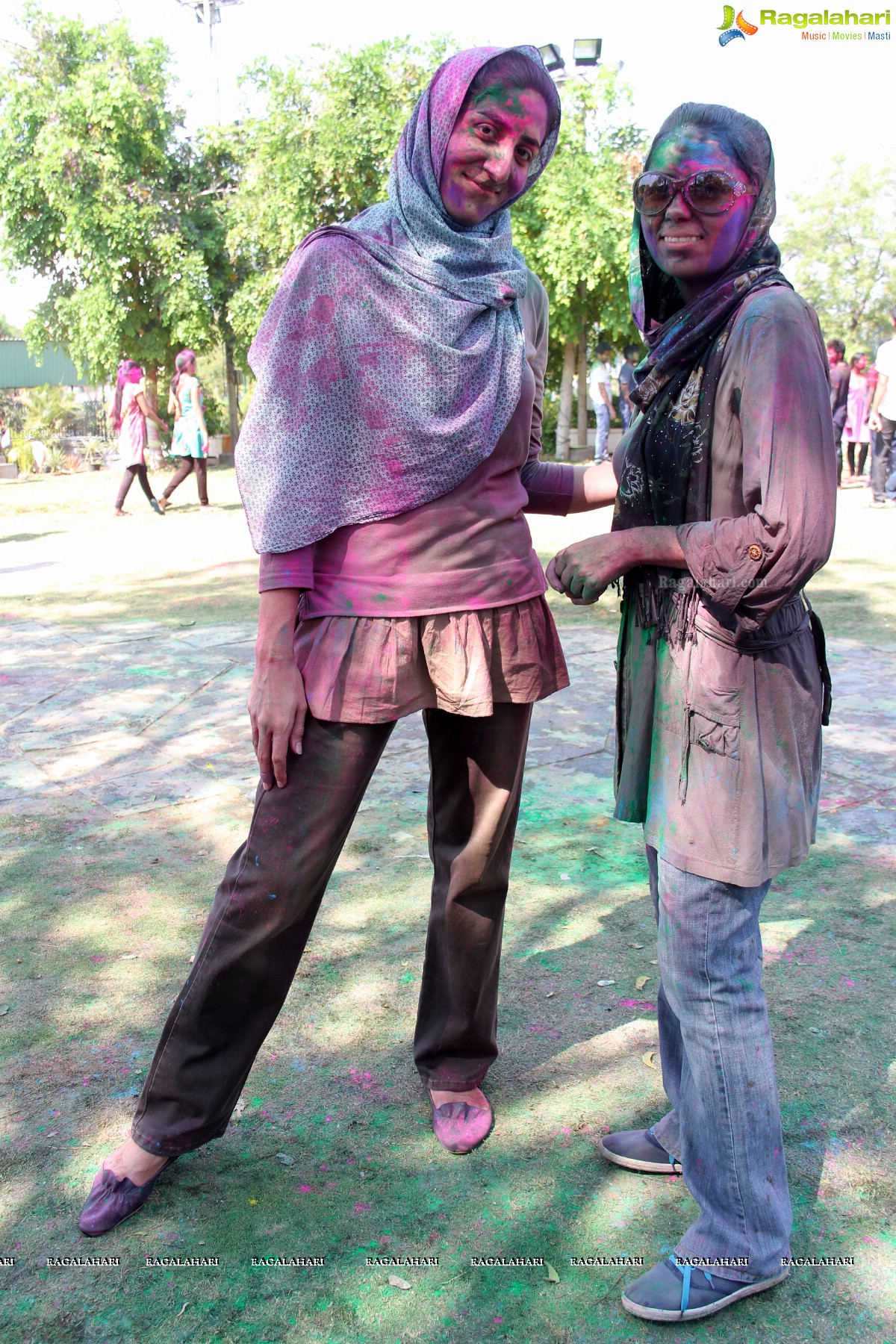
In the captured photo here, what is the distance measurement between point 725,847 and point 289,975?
0.86 m

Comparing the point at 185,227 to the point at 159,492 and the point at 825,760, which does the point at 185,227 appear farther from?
the point at 825,760

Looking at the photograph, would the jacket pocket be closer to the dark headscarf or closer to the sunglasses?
the dark headscarf

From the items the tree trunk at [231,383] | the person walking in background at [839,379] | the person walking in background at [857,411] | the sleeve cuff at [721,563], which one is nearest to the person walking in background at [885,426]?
the person walking in background at [839,379]

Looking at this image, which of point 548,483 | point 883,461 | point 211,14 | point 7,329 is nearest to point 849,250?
point 211,14

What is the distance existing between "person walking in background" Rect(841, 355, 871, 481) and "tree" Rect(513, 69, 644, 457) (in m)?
4.23

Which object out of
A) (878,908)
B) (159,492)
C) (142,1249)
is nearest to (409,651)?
(142,1249)

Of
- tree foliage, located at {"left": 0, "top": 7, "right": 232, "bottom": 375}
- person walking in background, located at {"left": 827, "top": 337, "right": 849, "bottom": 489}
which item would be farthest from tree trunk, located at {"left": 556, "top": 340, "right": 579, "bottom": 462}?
tree foliage, located at {"left": 0, "top": 7, "right": 232, "bottom": 375}

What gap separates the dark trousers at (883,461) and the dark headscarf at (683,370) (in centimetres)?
1117

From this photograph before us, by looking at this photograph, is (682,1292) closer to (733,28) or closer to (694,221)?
(694,221)

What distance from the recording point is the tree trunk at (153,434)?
22.9 m

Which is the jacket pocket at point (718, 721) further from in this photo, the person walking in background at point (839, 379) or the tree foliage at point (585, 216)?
the tree foliage at point (585, 216)

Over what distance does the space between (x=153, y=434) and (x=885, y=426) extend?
1712 cm

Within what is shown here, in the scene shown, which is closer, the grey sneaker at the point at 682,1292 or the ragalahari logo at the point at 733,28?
the grey sneaker at the point at 682,1292

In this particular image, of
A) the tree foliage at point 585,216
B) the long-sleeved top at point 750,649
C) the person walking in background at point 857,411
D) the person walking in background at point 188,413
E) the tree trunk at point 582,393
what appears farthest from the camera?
the tree trunk at point 582,393
